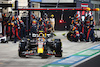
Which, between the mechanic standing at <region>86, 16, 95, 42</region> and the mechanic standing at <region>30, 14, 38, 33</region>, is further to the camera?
the mechanic standing at <region>30, 14, 38, 33</region>

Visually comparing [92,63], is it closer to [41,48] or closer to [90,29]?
[41,48]

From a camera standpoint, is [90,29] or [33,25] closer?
[90,29]

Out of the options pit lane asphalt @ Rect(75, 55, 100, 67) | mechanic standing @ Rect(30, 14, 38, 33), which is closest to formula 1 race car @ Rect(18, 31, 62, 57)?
pit lane asphalt @ Rect(75, 55, 100, 67)

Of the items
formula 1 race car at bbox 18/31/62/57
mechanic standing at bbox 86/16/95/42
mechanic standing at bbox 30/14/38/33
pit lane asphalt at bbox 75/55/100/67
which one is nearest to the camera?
pit lane asphalt at bbox 75/55/100/67

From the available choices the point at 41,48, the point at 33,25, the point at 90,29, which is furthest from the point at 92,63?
the point at 33,25

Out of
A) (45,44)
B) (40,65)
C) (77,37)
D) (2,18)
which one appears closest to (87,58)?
(45,44)

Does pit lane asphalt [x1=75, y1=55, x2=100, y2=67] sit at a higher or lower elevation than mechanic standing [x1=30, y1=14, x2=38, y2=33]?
lower

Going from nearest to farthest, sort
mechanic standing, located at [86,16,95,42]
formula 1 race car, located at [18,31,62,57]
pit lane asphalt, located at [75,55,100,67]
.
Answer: pit lane asphalt, located at [75,55,100,67] → formula 1 race car, located at [18,31,62,57] → mechanic standing, located at [86,16,95,42]

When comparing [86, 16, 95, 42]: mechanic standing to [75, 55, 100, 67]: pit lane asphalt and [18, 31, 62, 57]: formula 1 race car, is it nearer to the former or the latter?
[18, 31, 62, 57]: formula 1 race car

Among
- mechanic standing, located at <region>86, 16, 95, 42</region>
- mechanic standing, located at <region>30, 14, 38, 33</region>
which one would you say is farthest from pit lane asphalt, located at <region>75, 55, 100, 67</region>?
mechanic standing, located at <region>30, 14, 38, 33</region>

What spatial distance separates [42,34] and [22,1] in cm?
1695

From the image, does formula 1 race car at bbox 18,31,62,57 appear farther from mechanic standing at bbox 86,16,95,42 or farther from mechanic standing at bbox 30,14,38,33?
mechanic standing at bbox 86,16,95,42

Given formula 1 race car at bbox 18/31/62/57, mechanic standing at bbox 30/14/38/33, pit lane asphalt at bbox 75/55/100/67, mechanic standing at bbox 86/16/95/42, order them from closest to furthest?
pit lane asphalt at bbox 75/55/100/67, formula 1 race car at bbox 18/31/62/57, mechanic standing at bbox 86/16/95/42, mechanic standing at bbox 30/14/38/33

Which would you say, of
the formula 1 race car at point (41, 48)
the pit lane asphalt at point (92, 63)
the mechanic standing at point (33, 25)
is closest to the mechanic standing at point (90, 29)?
the mechanic standing at point (33, 25)
